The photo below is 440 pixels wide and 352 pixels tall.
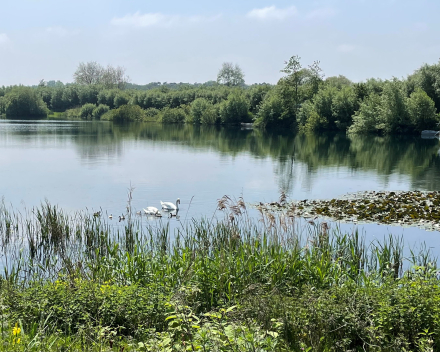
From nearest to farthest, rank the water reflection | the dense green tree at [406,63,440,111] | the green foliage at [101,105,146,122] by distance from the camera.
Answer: the water reflection → the dense green tree at [406,63,440,111] → the green foliage at [101,105,146,122]

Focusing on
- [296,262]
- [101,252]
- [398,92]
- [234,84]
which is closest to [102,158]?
[101,252]

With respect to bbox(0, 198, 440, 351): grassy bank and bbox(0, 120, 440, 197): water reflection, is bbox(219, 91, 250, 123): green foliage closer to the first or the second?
bbox(0, 120, 440, 197): water reflection

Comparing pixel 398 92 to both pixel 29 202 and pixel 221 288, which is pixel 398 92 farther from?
pixel 221 288

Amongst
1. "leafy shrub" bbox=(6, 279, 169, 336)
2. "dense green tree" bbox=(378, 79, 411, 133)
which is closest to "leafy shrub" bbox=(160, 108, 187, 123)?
"dense green tree" bbox=(378, 79, 411, 133)

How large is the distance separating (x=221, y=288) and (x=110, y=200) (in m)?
10.9

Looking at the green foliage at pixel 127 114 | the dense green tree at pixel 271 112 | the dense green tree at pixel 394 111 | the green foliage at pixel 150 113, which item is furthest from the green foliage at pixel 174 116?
the dense green tree at pixel 394 111

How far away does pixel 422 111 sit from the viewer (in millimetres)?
50844

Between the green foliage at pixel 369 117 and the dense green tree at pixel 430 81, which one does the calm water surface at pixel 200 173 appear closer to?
the green foliage at pixel 369 117

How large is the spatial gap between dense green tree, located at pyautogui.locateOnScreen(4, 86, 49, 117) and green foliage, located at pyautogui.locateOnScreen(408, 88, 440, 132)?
76736 mm

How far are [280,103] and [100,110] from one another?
Result: 43870 millimetres

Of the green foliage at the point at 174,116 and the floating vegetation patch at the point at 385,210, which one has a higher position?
the green foliage at the point at 174,116

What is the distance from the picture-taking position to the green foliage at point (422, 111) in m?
50.5

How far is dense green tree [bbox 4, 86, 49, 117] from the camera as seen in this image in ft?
318

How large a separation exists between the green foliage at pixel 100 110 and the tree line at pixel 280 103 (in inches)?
8.0
